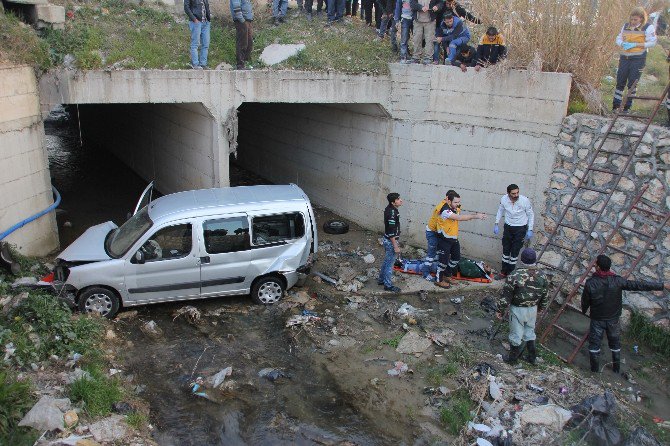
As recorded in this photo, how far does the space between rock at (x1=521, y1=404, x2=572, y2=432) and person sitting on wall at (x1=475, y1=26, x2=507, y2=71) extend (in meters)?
6.19

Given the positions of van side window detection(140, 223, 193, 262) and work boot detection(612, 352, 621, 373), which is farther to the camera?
van side window detection(140, 223, 193, 262)

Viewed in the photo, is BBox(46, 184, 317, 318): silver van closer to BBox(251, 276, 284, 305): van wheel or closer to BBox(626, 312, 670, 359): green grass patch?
BBox(251, 276, 284, 305): van wheel

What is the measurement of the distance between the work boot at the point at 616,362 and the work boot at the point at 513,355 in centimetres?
130

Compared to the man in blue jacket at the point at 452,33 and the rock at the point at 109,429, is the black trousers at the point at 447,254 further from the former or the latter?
the rock at the point at 109,429

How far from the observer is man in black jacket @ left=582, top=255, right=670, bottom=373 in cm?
702

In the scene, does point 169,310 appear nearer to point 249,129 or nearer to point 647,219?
point 647,219

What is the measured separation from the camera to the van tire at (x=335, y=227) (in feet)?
39.4

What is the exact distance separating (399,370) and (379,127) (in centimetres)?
586

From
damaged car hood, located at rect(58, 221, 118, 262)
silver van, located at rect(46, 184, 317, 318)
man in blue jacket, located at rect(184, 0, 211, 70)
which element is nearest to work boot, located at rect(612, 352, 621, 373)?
silver van, located at rect(46, 184, 317, 318)

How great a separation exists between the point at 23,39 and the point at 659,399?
1093 centimetres

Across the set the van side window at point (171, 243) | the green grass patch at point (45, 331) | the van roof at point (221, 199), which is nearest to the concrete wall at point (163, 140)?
the van roof at point (221, 199)

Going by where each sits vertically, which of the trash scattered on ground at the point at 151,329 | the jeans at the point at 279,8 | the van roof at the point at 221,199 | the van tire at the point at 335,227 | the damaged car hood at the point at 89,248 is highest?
the jeans at the point at 279,8

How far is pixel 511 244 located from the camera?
9.67 meters

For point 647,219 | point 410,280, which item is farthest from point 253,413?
point 647,219
